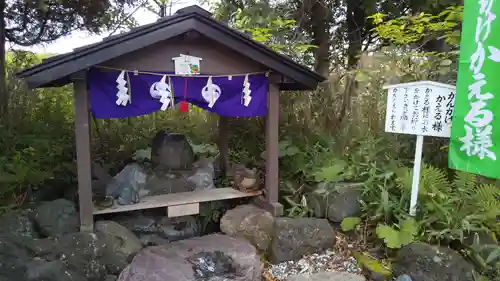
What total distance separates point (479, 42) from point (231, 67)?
10.3 feet

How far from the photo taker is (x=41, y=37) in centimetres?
802

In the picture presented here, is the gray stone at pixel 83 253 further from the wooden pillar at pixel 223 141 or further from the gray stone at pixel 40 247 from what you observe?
the wooden pillar at pixel 223 141

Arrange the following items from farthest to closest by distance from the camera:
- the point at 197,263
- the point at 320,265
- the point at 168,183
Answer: the point at 168,183 < the point at 320,265 < the point at 197,263

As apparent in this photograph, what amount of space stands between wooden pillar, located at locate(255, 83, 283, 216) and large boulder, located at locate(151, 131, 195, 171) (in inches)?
59.8

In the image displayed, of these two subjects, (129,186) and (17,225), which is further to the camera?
(129,186)

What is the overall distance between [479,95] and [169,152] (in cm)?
449

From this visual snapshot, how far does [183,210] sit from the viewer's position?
5348 mm

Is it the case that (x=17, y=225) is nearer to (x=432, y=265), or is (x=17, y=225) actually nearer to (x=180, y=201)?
(x=180, y=201)

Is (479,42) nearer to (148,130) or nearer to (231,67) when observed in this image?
(231,67)

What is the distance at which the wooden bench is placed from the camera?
201 inches

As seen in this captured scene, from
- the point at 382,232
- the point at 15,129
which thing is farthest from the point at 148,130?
the point at 382,232

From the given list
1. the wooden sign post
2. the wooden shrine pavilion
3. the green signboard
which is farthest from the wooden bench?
the green signboard

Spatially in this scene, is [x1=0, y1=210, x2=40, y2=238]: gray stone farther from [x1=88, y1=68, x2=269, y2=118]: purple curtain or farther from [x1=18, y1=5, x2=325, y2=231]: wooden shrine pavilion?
[x1=88, y1=68, x2=269, y2=118]: purple curtain

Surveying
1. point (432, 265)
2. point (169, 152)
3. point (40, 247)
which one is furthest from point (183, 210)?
point (432, 265)
